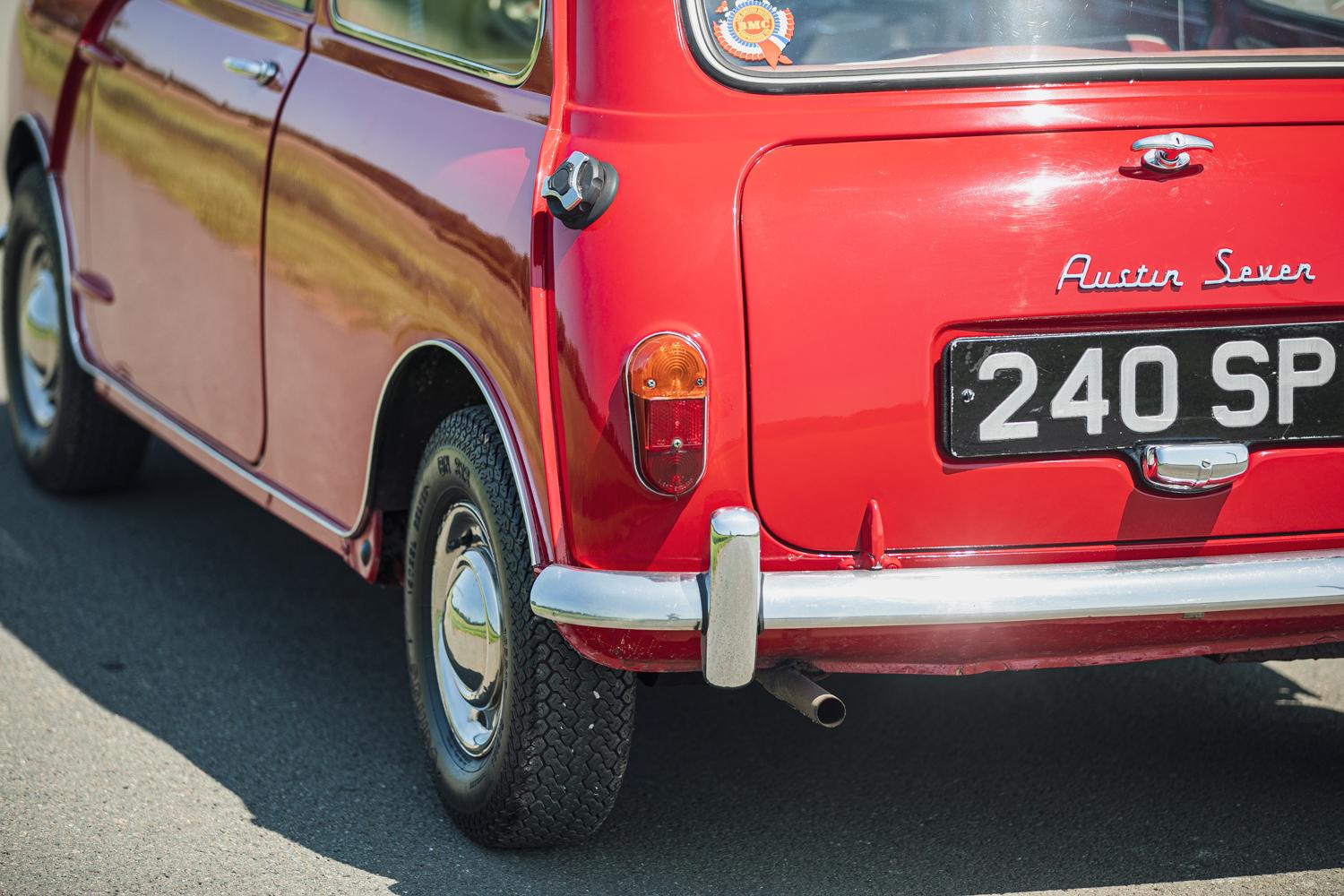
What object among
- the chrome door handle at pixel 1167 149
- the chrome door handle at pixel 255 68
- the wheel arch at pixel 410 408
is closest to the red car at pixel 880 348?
the chrome door handle at pixel 1167 149

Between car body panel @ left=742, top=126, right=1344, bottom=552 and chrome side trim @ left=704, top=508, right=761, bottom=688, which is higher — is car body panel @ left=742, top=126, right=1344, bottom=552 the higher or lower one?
the higher one

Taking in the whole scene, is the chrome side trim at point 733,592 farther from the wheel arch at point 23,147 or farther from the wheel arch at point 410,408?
the wheel arch at point 23,147

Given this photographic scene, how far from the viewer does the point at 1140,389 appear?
307 cm

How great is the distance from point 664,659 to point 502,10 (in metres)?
2.36

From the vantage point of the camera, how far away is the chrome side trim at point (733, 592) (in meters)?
2.89

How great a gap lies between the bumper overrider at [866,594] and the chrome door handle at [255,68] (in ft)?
5.45

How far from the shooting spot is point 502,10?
15.9ft

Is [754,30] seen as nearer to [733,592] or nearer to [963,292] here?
[963,292]

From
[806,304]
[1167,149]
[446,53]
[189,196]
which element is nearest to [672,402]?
[806,304]

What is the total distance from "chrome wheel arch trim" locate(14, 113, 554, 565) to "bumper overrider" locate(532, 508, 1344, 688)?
0.20m

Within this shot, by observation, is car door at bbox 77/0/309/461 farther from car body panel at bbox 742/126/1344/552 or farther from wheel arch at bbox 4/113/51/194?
car body panel at bbox 742/126/1344/552

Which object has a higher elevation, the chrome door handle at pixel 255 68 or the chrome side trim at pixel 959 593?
the chrome door handle at pixel 255 68

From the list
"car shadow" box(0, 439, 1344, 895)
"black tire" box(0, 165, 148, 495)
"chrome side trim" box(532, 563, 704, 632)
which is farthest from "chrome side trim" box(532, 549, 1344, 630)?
"black tire" box(0, 165, 148, 495)

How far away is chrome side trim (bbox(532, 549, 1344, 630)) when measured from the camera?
9.68 feet
